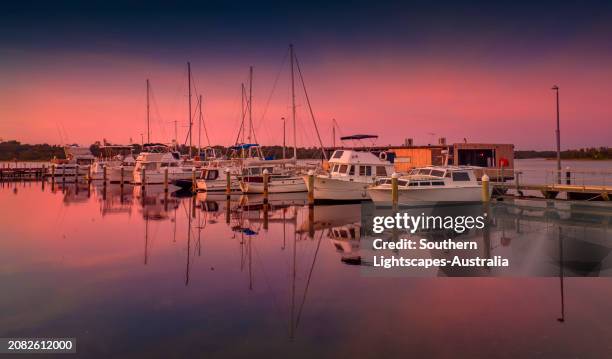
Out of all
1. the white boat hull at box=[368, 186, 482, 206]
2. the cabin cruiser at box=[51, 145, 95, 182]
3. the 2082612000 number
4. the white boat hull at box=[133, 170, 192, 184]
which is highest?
the cabin cruiser at box=[51, 145, 95, 182]

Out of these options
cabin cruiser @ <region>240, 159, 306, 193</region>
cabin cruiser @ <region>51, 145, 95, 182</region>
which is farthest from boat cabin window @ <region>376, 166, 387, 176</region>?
cabin cruiser @ <region>51, 145, 95, 182</region>

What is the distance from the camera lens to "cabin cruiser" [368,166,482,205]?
28984 millimetres

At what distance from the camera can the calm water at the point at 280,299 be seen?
9219 mm

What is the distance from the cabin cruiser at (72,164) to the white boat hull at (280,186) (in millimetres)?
39314

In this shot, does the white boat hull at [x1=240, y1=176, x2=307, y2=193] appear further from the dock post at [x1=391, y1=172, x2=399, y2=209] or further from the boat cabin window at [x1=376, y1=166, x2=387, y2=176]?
the dock post at [x1=391, y1=172, x2=399, y2=209]

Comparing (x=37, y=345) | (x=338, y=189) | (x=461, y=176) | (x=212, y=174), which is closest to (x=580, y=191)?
(x=461, y=176)

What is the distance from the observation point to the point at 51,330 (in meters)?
10.1

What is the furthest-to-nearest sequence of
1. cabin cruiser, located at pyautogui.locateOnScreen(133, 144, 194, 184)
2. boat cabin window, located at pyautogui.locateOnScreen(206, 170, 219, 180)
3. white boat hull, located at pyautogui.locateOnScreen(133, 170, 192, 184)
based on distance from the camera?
cabin cruiser, located at pyautogui.locateOnScreen(133, 144, 194, 184) < white boat hull, located at pyautogui.locateOnScreen(133, 170, 192, 184) < boat cabin window, located at pyautogui.locateOnScreen(206, 170, 219, 180)

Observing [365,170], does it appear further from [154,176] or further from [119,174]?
[119,174]

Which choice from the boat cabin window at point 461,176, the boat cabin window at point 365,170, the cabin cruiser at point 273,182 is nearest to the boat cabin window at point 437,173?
the boat cabin window at point 461,176

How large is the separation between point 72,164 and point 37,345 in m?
72.3

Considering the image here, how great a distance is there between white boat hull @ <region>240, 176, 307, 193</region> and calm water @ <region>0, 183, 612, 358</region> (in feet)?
60.4

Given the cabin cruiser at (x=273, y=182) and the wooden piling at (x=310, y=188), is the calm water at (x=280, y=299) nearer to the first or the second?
the wooden piling at (x=310, y=188)

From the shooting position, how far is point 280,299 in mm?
12430
